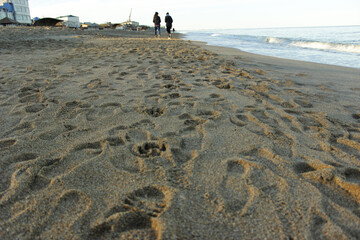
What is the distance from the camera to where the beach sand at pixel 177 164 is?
1.11 meters

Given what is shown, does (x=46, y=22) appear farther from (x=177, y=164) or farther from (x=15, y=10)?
(x=177, y=164)

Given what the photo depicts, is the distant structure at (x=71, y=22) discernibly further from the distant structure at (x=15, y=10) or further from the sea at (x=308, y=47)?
the sea at (x=308, y=47)

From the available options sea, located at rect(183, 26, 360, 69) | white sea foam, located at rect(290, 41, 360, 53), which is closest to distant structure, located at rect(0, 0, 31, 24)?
sea, located at rect(183, 26, 360, 69)

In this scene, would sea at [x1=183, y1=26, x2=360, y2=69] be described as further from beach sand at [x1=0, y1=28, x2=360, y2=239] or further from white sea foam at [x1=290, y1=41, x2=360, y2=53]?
beach sand at [x1=0, y1=28, x2=360, y2=239]

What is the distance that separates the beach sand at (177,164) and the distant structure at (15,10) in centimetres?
5528

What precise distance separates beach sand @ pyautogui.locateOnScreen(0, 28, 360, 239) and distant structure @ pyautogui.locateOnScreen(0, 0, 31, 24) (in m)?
55.3

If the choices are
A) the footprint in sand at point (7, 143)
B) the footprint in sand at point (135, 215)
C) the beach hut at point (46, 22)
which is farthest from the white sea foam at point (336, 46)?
the beach hut at point (46, 22)

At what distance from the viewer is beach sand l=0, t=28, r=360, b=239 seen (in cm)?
111

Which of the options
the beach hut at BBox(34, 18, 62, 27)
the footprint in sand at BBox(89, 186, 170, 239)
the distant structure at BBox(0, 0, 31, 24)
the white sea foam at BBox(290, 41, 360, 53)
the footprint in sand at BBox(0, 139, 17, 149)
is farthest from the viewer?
the distant structure at BBox(0, 0, 31, 24)

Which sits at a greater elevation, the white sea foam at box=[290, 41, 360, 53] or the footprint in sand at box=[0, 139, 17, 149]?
the white sea foam at box=[290, 41, 360, 53]

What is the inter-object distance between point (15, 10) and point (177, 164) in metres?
63.7

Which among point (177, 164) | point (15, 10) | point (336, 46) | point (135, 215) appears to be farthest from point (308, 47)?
point (15, 10)

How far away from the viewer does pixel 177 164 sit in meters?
1.58

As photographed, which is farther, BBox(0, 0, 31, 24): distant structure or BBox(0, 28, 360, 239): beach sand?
BBox(0, 0, 31, 24): distant structure
